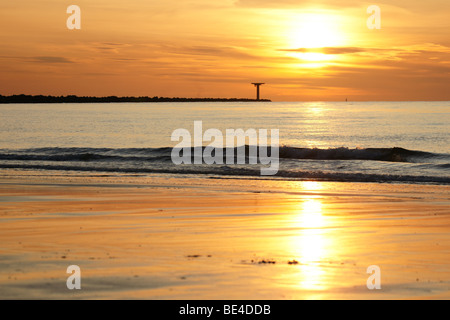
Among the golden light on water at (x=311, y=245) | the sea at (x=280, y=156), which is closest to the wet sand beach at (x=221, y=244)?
the golden light on water at (x=311, y=245)

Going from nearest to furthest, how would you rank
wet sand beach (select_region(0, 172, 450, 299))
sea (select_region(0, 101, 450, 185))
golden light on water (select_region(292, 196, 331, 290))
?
wet sand beach (select_region(0, 172, 450, 299)) → golden light on water (select_region(292, 196, 331, 290)) → sea (select_region(0, 101, 450, 185))

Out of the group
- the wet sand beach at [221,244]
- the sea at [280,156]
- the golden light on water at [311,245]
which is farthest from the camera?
the sea at [280,156]

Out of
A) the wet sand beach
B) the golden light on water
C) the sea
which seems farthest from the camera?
the sea

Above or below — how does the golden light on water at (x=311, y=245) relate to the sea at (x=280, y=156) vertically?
below

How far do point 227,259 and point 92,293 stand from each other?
246 centimetres

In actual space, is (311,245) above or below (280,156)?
below

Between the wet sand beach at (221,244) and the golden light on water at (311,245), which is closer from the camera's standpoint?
the wet sand beach at (221,244)

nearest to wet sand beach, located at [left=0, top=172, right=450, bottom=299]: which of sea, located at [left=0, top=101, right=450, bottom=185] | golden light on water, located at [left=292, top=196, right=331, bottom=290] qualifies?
golden light on water, located at [left=292, top=196, right=331, bottom=290]

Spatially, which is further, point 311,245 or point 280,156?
Answer: point 280,156

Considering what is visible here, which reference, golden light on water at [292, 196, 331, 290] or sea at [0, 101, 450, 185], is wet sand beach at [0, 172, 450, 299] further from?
sea at [0, 101, 450, 185]

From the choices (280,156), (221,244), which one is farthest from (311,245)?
(280,156)

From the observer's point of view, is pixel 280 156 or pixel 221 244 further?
pixel 280 156

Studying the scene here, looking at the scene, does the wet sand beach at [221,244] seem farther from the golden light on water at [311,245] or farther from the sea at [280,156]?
the sea at [280,156]

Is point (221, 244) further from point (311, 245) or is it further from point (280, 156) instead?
point (280, 156)
